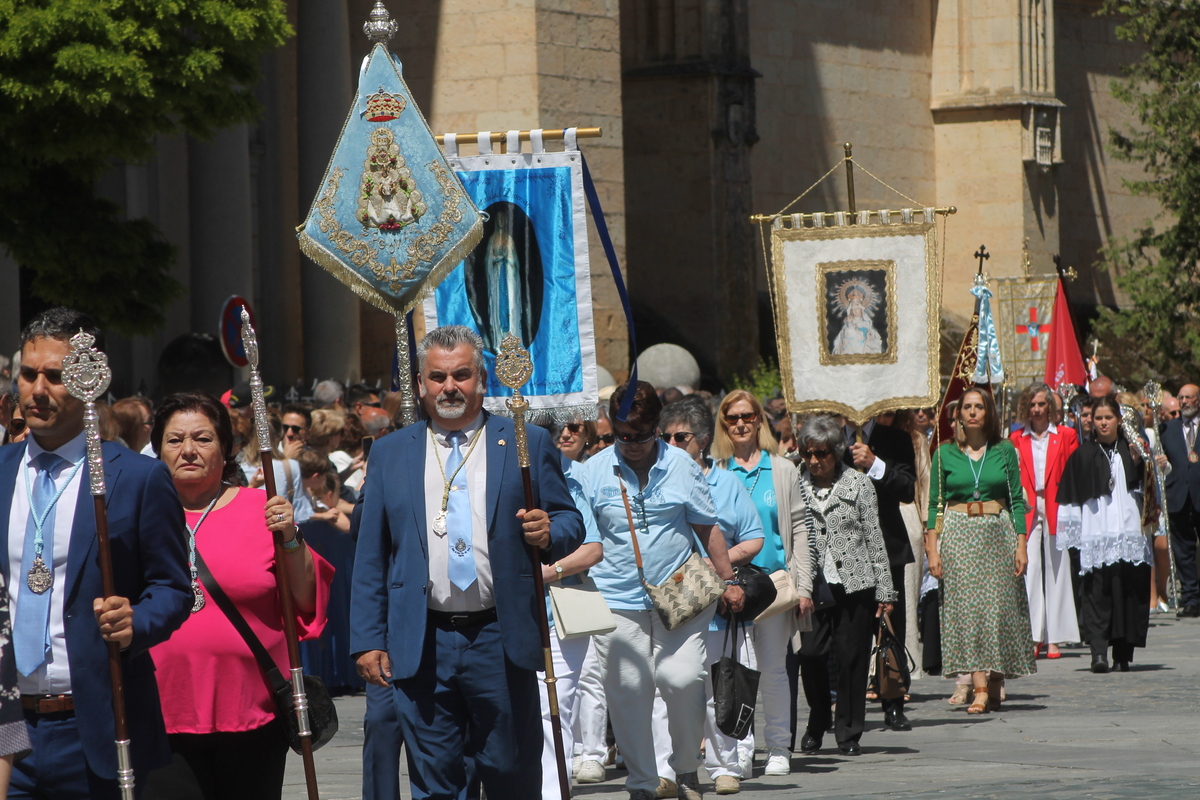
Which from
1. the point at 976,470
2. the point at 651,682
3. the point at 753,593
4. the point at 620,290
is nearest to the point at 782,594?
the point at 753,593

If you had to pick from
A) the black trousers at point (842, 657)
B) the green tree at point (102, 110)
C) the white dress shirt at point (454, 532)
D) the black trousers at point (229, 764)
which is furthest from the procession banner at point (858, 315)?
the black trousers at point (229, 764)

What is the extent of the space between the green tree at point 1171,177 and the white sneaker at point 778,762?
19.3m

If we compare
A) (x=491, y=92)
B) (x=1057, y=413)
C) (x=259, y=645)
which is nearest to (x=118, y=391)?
(x=491, y=92)

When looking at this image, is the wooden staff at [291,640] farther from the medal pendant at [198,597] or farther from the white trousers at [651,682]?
the white trousers at [651,682]

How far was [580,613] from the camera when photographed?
755cm

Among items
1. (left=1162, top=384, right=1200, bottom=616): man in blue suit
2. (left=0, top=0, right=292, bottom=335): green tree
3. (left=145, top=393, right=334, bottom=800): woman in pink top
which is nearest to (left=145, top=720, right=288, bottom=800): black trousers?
(left=145, top=393, right=334, bottom=800): woman in pink top

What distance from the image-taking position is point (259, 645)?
5543 mm

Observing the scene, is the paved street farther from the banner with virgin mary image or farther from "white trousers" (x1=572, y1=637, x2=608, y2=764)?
the banner with virgin mary image

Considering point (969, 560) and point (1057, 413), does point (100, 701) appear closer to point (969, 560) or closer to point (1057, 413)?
point (969, 560)

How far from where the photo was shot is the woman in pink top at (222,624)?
5.46m

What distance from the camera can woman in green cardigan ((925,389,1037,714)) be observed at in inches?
448

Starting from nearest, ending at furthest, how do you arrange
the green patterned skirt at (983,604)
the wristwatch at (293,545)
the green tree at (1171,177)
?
the wristwatch at (293,545)
the green patterned skirt at (983,604)
the green tree at (1171,177)

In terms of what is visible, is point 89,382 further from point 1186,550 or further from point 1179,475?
point 1179,475

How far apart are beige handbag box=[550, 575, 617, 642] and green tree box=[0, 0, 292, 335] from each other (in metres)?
7.81
